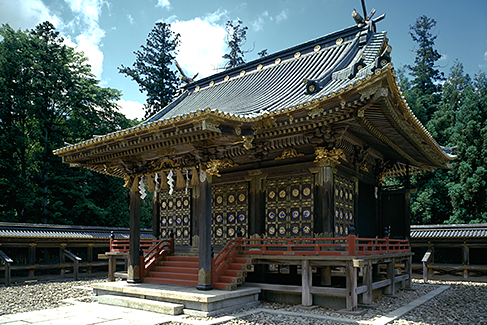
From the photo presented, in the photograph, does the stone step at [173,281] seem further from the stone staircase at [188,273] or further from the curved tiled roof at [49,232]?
the curved tiled roof at [49,232]

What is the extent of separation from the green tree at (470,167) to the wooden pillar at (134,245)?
81.5 feet

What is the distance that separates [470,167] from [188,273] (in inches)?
976

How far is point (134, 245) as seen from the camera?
12.9m

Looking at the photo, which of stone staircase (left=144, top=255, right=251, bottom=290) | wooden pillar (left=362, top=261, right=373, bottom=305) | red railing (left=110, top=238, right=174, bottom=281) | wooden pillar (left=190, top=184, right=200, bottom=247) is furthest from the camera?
wooden pillar (left=190, top=184, right=200, bottom=247)

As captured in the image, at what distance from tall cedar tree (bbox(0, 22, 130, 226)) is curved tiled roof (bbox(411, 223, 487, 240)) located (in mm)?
21644

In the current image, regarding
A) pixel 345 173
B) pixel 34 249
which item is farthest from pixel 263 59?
pixel 34 249

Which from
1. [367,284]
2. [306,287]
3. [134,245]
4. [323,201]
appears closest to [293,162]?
[323,201]

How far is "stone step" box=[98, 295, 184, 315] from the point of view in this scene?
9.56 metres

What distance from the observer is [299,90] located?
13797 mm

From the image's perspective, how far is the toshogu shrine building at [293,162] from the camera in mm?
10352

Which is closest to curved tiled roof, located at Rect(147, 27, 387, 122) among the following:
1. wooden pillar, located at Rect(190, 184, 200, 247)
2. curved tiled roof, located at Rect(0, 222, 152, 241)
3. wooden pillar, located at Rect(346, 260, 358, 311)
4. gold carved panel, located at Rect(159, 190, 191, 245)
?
wooden pillar, located at Rect(190, 184, 200, 247)

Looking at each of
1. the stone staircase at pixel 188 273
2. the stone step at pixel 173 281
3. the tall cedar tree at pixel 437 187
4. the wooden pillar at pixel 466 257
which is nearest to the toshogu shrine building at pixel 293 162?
the stone staircase at pixel 188 273

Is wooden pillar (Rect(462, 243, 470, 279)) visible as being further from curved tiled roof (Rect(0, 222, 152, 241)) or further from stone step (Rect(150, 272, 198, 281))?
curved tiled roof (Rect(0, 222, 152, 241))

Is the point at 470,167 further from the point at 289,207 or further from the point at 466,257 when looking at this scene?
the point at 289,207
